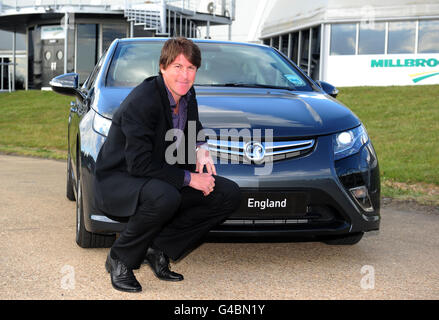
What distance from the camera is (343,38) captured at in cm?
2712

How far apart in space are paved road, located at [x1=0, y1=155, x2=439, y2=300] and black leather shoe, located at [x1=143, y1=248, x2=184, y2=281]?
56 millimetres

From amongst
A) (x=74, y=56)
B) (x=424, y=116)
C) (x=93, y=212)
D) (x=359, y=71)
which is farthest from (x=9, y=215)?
(x=74, y=56)

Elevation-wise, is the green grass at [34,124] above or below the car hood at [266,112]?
below

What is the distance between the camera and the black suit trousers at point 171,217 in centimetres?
326

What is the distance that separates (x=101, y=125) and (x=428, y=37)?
2381 cm

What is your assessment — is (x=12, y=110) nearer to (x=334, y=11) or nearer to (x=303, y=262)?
(x=334, y=11)

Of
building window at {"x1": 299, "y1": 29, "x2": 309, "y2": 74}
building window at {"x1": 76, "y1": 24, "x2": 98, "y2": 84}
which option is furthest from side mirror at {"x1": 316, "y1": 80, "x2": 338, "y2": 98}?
building window at {"x1": 76, "y1": 24, "x2": 98, "y2": 84}

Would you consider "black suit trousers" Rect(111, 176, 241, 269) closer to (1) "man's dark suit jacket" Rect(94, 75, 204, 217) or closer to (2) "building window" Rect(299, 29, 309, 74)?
(1) "man's dark suit jacket" Rect(94, 75, 204, 217)

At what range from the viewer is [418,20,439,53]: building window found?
25.4 metres

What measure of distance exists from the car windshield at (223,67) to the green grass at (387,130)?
2.67 meters

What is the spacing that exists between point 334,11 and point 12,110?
532 inches

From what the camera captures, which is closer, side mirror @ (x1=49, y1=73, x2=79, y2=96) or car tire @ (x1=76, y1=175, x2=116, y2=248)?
car tire @ (x1=76, y1=175, x2=116, y2=248)

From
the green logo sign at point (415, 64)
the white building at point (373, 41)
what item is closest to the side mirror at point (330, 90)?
the white building at point (373, 41)

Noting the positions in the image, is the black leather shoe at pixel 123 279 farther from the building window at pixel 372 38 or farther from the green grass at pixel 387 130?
the building window at pixel 372 38
